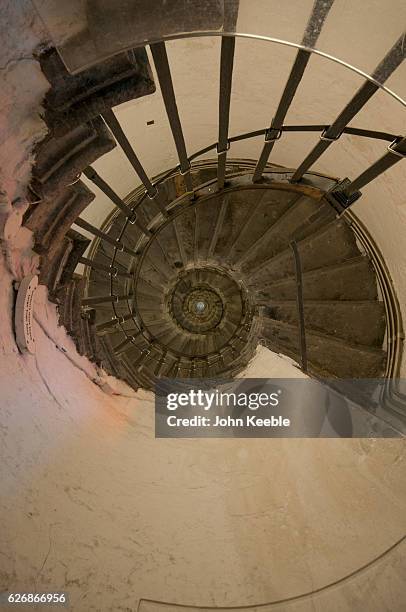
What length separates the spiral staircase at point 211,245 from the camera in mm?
1850

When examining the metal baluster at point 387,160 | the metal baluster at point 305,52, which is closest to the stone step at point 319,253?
the metal baluster at point 387,160

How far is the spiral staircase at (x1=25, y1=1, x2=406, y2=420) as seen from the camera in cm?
185

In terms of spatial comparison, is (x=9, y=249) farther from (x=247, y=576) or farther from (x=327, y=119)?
(x=327, y=119)

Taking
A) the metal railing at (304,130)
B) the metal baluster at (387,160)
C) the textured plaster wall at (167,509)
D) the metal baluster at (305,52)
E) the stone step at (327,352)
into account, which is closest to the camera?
the metal baluster at (305,52)

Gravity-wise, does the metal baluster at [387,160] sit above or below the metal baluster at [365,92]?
below

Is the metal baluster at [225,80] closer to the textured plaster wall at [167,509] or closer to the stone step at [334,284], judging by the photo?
the textured plaster wall at [167,509]

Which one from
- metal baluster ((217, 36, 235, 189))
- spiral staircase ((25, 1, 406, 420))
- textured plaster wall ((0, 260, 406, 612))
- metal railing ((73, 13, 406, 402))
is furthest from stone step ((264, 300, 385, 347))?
metal baluster ((217, 36, 235, 189))

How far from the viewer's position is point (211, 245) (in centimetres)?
600

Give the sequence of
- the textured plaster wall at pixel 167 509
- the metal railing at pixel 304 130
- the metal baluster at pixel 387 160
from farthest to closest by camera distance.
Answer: the metal baluster at pixel 387 160 → the textured plaster wall at pixel 167 509 → the metal railing at pixel 304 130

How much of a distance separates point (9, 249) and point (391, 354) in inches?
155

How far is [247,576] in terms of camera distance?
2.39 meters

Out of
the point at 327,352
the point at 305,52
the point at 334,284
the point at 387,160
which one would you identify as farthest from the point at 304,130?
the point at 327,352

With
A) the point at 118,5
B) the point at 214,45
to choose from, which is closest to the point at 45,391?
the point at 118,5

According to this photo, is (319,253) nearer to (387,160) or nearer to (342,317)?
(342,317)
